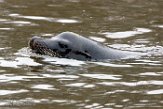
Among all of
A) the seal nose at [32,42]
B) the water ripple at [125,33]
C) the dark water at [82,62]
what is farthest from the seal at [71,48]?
the water ripple at [125,33]

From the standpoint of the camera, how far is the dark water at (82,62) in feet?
28.4

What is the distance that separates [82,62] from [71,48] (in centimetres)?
47

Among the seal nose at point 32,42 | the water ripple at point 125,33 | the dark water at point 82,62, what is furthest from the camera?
the water ripple at point 125,33

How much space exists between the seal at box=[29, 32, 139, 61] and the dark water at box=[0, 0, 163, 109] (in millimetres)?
193

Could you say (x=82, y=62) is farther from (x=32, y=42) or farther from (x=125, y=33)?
(x=125, y=33)

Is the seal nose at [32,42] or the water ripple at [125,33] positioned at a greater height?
the seal nose at [32,42]

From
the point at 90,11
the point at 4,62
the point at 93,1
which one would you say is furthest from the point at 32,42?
the point at 93,1

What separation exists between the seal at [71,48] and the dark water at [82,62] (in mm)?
193

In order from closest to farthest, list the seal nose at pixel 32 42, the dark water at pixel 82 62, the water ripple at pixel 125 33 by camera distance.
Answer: the dark water at pixel 82 62, the seal nose at pixel 32 42, the water ripple at pixel 125 33

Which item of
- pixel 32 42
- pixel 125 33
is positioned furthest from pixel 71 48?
pixel 125 33

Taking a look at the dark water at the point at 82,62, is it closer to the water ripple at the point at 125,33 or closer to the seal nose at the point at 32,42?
the water ripple at the point at 125,33

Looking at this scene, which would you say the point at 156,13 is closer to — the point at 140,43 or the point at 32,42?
the point at 140,43

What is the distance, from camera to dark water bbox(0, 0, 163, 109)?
866cm

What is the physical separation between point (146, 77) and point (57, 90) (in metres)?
1.53
